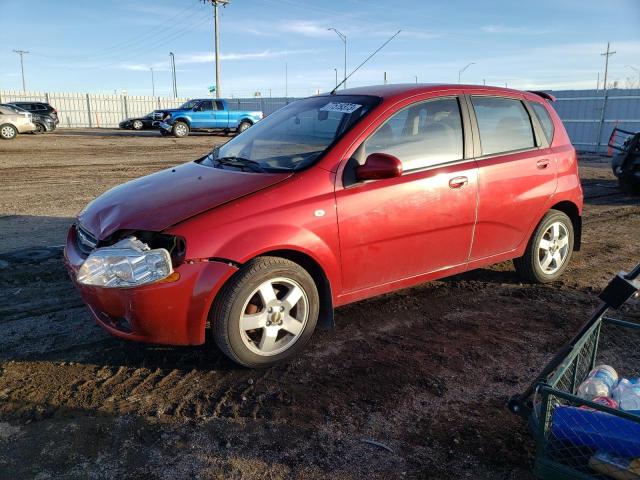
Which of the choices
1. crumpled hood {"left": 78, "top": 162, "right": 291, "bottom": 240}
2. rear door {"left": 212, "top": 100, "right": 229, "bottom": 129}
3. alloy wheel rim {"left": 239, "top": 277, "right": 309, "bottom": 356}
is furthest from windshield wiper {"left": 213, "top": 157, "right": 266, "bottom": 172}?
rear door {"left": 212, "top": 100, "right": 229, "bottom": 129}

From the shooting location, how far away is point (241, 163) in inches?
157

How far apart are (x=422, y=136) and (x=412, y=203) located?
0.59m

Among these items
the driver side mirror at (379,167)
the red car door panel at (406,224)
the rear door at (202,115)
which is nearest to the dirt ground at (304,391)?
the red car door panel at (406,224)

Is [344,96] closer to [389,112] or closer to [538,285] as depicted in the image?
[389,112]

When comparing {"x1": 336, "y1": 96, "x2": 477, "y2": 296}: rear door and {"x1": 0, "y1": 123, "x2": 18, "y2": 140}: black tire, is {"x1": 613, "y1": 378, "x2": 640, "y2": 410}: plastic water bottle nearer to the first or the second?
{"x1": 336, "y1": 96, "x2": 477, "y2": 296}: rear door

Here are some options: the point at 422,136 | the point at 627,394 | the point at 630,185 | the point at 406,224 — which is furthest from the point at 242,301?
the point at 630,185

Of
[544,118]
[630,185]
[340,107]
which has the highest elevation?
[340,107]

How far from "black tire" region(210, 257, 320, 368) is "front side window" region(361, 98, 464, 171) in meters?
1.03

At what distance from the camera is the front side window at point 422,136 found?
3.80 meters

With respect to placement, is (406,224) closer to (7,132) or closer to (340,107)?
(340,107)

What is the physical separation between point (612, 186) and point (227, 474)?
11.7 meters

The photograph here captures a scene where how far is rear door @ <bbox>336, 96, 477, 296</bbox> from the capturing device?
11.8ft

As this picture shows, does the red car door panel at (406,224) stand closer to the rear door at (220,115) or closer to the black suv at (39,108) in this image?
the rear door at (220,115)

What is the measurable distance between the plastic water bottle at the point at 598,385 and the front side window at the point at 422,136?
194 cm
